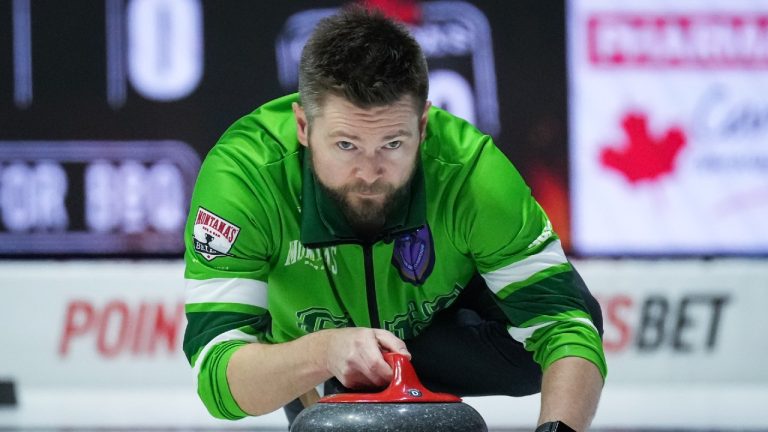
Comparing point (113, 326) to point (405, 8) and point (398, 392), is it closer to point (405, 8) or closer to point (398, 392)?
point (405, 8)

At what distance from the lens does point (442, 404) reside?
183cm

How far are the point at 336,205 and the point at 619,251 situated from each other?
298 centimetres

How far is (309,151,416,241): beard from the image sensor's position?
2.26 metres

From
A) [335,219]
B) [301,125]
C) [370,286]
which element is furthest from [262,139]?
[370,286]

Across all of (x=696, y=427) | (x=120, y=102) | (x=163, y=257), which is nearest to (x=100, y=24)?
(x=120, y=102)

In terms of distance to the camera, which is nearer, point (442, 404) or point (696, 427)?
point (442, 404)

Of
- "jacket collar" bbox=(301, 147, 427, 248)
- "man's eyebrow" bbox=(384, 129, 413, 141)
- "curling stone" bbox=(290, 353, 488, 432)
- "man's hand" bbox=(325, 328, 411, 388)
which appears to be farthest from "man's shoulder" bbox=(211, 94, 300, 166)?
"curling stone" bbox=(290, 353, 488, 432)

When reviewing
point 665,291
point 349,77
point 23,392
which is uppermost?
point 349,77

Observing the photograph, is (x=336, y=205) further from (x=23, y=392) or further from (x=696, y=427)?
(x=23, y=392)

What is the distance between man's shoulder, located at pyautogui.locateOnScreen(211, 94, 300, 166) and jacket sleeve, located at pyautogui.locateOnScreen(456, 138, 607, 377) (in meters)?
0.40

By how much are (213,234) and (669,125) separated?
3.22m

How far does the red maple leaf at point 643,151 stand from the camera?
512 cm

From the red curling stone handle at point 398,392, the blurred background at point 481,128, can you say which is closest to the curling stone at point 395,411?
the red curling stone handle at point 398,392

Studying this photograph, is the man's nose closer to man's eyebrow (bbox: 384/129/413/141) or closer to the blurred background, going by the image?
man's eyebrow (bbox: 384/129/413/141)
